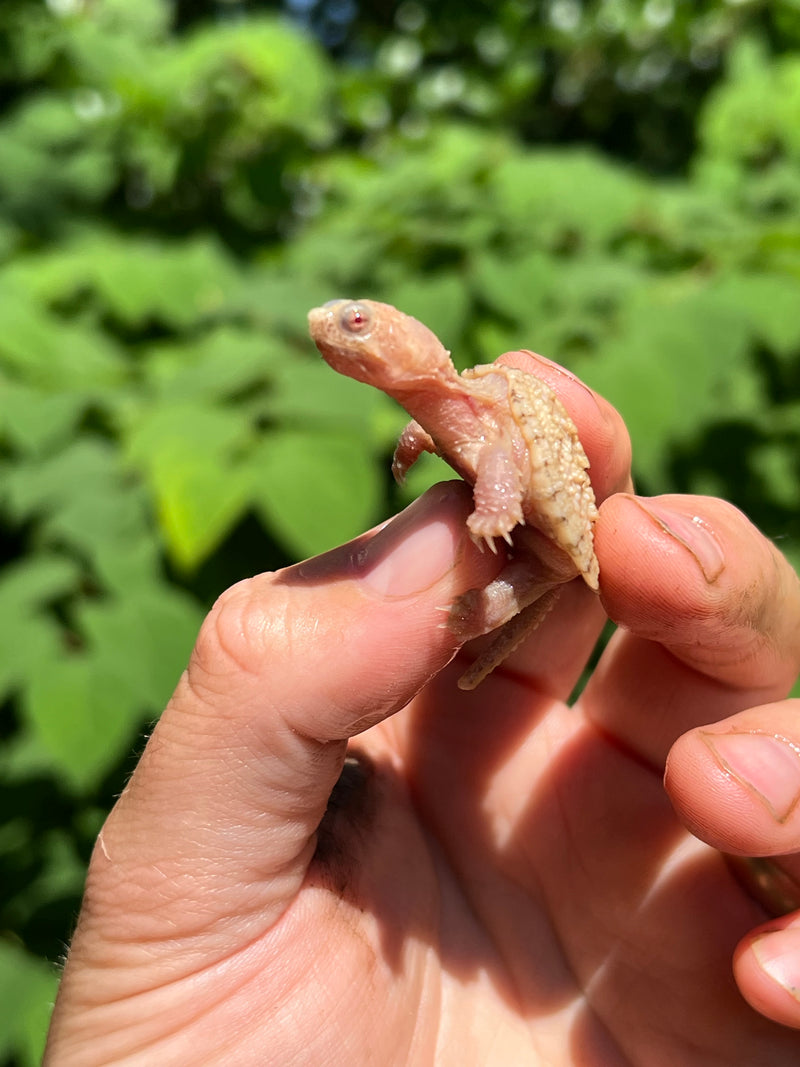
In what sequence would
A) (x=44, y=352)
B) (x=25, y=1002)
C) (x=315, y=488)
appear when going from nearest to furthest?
(x=25, y=1002) → (x=315, y=488) → (x=44, y=352)

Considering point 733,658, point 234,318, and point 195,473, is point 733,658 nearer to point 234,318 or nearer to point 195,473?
point 195,473

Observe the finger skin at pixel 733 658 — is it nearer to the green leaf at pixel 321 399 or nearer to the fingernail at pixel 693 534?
the fingernail at pixel 693 534

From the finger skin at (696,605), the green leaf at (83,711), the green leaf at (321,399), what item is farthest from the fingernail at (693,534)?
the green leaf at (83,711)

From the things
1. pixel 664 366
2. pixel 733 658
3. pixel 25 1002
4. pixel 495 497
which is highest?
pixel 495 497

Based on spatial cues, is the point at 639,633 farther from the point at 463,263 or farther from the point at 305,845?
the point at 463,263

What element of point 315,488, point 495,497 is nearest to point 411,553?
point 495,497

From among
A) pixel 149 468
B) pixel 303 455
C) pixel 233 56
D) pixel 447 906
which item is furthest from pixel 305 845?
pixel 233 56
